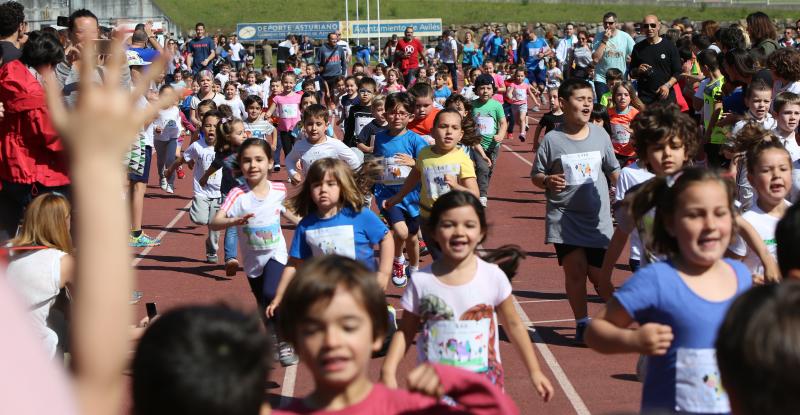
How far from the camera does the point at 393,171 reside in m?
10.2

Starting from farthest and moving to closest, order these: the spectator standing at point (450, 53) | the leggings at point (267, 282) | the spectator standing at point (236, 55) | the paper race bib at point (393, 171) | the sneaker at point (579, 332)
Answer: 1. the spectator standing at point (236, 55)
2. the spectator standing at point (450, 53)
3. the paper race bib at point (393, 171)
4. the sneaker at point (579, 332)
5. the leggings at point (267, 282)

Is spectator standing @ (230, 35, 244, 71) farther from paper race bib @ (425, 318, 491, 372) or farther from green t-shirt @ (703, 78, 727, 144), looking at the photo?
paper race bib @ (425, 318, 491, 372)

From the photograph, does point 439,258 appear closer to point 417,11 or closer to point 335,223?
point 335,223

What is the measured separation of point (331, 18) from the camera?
6662 cm

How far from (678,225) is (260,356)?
221cm

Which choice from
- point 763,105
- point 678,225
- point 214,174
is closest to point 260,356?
point 678,225

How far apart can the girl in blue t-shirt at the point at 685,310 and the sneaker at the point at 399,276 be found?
647cm

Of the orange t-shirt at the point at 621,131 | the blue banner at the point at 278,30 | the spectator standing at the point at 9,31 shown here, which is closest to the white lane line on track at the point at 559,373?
the orange t-shirt at the point at 621,131

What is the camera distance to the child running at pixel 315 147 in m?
10.4

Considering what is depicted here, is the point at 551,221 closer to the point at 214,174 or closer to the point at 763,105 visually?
the point at 763,105

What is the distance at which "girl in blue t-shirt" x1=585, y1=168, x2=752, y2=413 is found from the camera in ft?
12.6

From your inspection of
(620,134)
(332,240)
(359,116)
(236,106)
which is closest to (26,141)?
(332,240)

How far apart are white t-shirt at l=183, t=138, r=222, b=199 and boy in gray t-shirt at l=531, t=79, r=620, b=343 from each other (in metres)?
5.17

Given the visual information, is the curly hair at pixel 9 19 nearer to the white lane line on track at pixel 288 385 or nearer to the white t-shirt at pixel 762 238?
the white lane line on track at pixel 288 385
